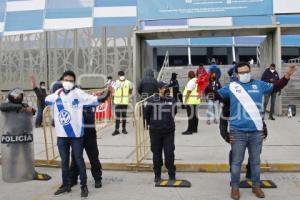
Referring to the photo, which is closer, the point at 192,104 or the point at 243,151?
the point at 243,151

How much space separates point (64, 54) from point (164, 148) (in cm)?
1778

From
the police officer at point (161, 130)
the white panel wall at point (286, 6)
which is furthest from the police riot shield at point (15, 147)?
Result: the white panel wall at point (286, 6)

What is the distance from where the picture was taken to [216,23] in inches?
1129

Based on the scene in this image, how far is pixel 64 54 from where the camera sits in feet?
79.3

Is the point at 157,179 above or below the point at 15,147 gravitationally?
below

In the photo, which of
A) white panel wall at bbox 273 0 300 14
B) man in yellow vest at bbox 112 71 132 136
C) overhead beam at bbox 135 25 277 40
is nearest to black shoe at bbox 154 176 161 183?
man in yellow vest at bbox 112 71 132 136

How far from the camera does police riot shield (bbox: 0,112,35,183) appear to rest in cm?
771

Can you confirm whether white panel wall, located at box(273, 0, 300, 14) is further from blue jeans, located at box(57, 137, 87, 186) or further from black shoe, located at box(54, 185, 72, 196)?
black shoe, located at box(54, 185, 72, 196)

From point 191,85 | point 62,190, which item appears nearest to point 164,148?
point 62,190

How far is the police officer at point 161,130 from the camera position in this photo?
7195 millimetres

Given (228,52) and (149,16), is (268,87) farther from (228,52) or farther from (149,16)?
(228,52)

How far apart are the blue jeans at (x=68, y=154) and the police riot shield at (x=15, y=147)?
1139 mm

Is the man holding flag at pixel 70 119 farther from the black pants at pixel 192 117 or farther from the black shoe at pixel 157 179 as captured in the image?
the black pants at pixel 192 117

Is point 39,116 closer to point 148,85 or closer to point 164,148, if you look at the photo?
point 148,85
